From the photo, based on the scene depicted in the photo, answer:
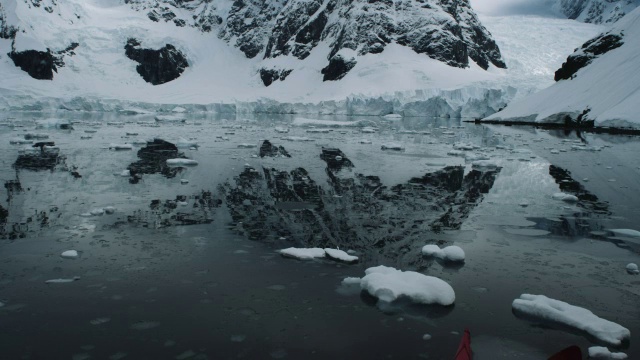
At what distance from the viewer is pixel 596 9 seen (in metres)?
127

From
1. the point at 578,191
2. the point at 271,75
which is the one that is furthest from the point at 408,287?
the point at 271,75

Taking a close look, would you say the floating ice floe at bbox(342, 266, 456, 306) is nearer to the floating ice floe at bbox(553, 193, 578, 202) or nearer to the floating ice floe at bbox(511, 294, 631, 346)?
the floating ice floe at bbox(511, 294, 631, 346)

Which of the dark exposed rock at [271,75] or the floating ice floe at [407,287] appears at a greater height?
the dark exposed rock at [271,75]

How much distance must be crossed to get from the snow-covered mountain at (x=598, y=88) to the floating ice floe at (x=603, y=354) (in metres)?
24.1

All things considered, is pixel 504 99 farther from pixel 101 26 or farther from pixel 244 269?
pixel 101 26

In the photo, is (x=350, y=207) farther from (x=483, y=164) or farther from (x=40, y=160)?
(x=40, y=160)

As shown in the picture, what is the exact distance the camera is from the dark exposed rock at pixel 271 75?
81062 millimetres

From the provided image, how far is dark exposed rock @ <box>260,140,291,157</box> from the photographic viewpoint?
45.5 ft

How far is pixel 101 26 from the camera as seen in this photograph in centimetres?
8181

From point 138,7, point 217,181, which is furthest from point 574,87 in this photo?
point 138,7

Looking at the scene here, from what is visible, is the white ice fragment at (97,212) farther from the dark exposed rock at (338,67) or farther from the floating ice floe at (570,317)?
the dark exposed rock at (338,67)

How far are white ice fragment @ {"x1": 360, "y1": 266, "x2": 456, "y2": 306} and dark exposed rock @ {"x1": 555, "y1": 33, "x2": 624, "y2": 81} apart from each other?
35.6m

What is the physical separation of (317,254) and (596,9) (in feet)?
493

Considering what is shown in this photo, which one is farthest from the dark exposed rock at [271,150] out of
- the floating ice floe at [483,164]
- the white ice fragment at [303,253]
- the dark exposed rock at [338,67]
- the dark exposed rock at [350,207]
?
the dark exposed rock at [338,67]
